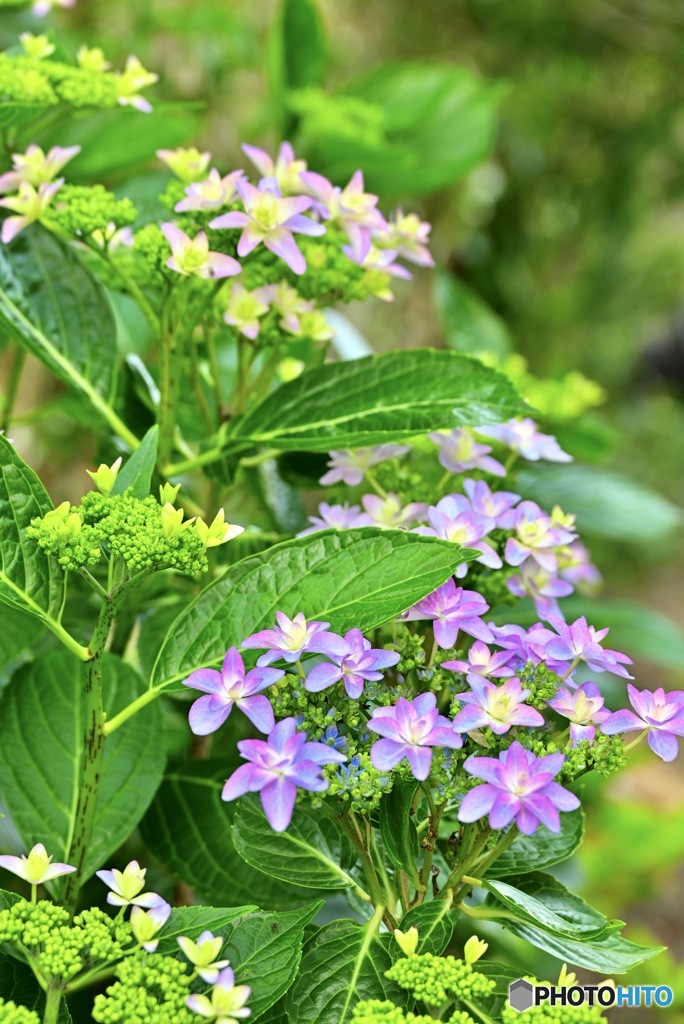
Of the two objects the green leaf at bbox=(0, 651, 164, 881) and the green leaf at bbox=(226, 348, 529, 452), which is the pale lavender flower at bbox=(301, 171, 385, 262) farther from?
the green leaf at bbox=(0, 651, 164, 881)

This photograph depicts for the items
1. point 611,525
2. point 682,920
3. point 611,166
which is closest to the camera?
point 611,525

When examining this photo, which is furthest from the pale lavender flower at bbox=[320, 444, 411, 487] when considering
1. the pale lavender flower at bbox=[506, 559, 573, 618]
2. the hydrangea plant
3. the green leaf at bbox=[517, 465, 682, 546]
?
the green leaf at bbox=[517, 465, 682, 546]

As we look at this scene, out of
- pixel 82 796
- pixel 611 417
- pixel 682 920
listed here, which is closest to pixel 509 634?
pixel 82 796

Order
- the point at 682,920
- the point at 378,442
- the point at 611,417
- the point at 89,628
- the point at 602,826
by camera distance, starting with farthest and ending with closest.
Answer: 1. the point at 611,417
2. the point at 682,920
3. the point at 602,826
4. the point at 89,628
5. the point at 378,442

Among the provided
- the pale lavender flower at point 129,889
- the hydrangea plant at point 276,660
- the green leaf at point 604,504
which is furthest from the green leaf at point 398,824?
the green leaf at point 604,504

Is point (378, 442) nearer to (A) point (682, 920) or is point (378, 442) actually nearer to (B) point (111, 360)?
(B) point (111, 360)

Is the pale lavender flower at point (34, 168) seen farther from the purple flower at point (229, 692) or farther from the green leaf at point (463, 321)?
the green leaf at point (463, 321)
